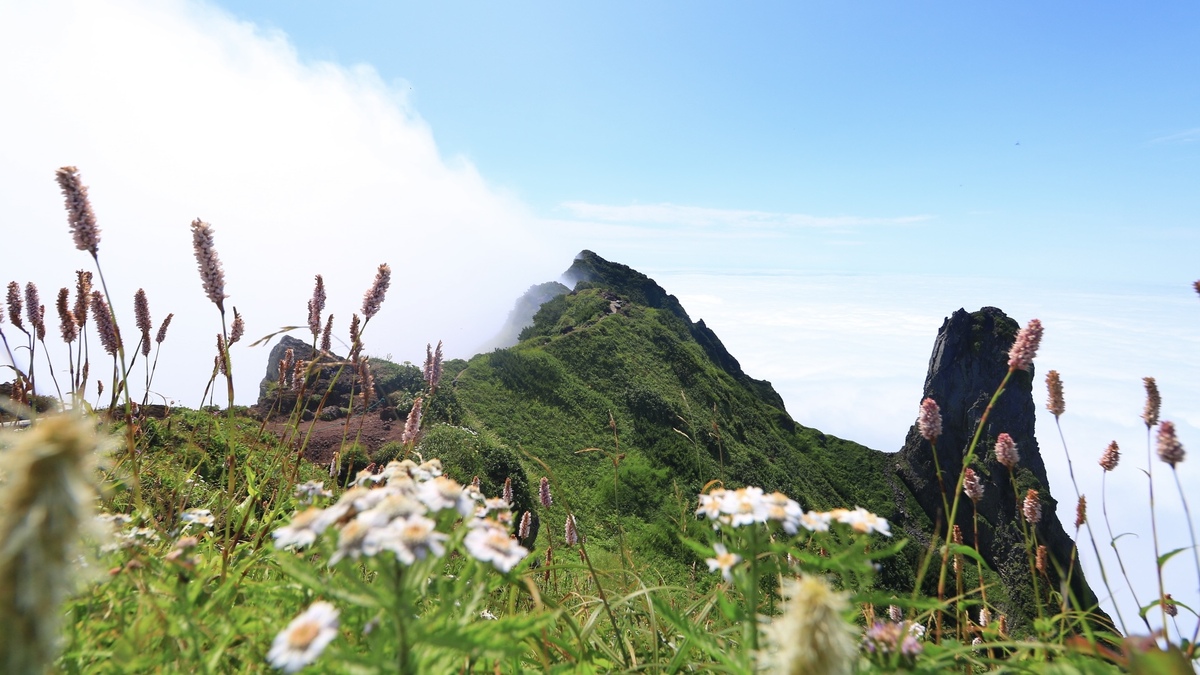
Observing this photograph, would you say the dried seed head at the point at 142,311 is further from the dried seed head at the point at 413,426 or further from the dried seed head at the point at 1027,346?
the dried seed head at the point at 1027,346

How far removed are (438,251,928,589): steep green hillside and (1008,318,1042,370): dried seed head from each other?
30.3 feet

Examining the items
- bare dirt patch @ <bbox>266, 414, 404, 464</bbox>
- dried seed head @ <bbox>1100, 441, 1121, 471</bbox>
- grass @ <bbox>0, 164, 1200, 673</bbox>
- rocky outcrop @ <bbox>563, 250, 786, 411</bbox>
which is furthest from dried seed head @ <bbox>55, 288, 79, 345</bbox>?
rocky outcrop @ <bbox>563, 250, 786, 411</bbox>

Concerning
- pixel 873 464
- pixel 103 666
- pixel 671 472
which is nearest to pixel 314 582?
pixel 103 666

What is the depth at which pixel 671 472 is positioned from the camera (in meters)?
35.6

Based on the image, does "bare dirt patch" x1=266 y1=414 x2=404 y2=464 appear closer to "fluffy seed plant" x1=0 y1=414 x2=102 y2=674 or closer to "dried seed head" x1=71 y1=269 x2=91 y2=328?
"dried seed head" x1=71 y1=269 x2=91 y2=328

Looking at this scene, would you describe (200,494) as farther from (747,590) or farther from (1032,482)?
(1032,482)

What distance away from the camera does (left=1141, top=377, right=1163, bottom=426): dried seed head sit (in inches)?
104

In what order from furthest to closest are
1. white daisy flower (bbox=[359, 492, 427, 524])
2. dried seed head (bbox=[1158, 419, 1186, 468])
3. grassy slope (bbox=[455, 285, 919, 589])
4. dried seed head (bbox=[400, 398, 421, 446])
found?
grassy slope (bbox=[455, 285, 919, 589]) → dried seed head (bbox=[400, 398, 421, 446]) → dried seed head (bbox=[1158, 419, 1186, 468]) → white daisy flower (bbox=[359, 492, 427, 524])

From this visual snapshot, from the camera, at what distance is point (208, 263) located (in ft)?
8.61

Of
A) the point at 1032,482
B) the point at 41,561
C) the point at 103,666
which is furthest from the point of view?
the point at 1032,482

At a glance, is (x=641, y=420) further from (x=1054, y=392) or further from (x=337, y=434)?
(x=1054, y=392)

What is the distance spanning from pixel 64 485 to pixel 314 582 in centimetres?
75

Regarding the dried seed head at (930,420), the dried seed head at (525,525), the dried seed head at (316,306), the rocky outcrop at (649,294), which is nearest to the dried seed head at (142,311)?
the dried seed head at (316,306)

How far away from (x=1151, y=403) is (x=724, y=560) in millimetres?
2393
